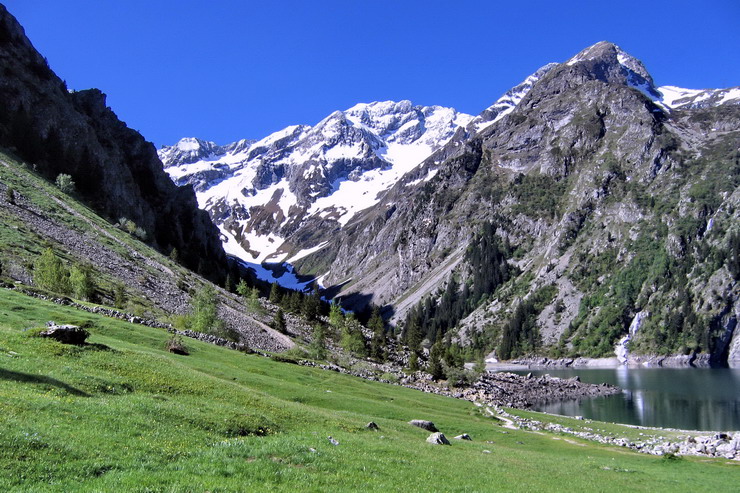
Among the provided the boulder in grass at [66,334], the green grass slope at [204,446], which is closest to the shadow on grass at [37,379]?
the green grass slope at [204,446]

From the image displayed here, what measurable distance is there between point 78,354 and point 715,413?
3837 inches

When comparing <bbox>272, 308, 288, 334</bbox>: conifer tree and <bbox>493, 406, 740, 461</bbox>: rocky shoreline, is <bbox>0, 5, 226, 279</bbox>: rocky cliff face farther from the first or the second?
<bbox>493, 406, 740, 461</bbox>: rocky shoreline

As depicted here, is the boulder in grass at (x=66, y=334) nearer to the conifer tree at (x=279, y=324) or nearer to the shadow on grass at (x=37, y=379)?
the shadow on grass at (x=37, y=379)

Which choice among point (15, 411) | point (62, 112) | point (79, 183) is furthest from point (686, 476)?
point (62, 112)

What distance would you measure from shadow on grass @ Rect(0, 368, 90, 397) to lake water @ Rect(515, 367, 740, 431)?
8066 centimetres

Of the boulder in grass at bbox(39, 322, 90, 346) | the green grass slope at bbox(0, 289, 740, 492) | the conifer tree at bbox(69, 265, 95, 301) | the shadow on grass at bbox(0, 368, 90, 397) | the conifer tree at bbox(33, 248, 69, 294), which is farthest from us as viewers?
the conifer tree at bbox(69, 265, 95, 301)

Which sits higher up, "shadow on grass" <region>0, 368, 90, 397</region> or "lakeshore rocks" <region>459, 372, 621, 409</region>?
"shadow on grass" <region>0, 368, 90, 397</region>

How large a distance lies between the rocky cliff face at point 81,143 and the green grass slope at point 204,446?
115 metres

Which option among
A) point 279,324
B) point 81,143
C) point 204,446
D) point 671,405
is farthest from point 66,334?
point 81,143

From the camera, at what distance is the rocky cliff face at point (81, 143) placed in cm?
13388

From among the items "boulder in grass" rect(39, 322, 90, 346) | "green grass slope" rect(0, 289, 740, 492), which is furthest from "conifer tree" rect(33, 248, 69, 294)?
"boulder in grass" rect(39, 322, 90, 346)

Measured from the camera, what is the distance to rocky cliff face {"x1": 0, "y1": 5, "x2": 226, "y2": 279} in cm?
13388

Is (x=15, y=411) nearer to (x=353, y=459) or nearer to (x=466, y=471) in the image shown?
(x=353, y=459)

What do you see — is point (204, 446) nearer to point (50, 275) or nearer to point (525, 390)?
point (50, 275)
